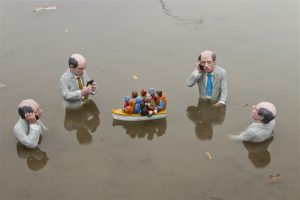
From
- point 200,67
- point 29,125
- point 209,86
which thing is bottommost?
point 29,125

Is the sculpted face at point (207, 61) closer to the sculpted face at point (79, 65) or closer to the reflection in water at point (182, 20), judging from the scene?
the sculpted face at point (79, 65)

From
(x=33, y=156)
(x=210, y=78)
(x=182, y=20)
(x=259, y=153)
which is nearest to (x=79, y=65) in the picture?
(x=33, y=156)

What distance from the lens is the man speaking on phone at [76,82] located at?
7.45 m

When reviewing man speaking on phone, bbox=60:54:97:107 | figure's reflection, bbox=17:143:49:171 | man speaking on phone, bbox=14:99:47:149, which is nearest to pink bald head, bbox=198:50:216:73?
man speaking on phone, bbox=60:54:97:107

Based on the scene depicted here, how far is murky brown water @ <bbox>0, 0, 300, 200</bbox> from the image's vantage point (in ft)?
20.8

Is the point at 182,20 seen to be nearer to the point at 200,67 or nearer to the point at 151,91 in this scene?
the point at 200,67

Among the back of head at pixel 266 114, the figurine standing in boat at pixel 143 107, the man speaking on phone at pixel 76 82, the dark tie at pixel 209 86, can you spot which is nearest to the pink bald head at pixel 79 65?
the man speaking on phone at pixel 76 82

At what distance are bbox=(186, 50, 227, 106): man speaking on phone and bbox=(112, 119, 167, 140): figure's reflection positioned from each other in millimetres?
1046

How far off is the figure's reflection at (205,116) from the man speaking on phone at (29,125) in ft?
9.36

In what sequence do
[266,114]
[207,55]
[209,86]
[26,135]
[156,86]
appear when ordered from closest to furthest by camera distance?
[266,114] < [26,135] < [207,55] < [209,86] < [156,86]

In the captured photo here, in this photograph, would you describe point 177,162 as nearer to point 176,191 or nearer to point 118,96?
point 176,191

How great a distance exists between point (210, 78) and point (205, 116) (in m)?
0.76

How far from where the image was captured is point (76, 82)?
25.4ft

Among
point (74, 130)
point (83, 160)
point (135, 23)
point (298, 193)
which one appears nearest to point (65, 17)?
point (135, 23)
